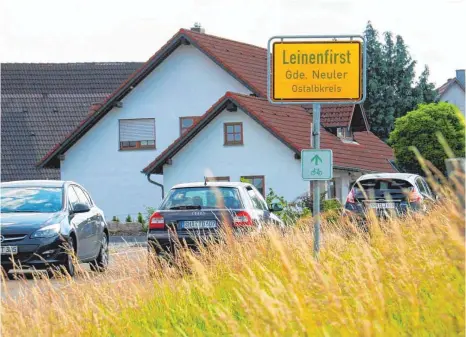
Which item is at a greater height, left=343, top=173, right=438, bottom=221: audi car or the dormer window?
the dormer window

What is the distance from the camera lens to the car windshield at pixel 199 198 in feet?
55.3

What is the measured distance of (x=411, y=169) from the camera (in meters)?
50.7

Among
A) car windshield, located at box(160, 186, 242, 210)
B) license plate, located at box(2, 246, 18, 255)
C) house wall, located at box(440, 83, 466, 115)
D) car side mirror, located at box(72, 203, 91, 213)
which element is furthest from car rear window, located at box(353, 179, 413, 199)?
house wall, located at box(440, 83, 466, 115)

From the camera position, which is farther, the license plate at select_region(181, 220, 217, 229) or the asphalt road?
the license plate at select_region(181, 220, 217, 229)

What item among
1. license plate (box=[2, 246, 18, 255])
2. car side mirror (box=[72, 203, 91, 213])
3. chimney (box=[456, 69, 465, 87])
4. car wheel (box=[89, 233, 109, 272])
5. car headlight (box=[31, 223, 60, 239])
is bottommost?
car wheel (box=[89, 233, 109, 272])

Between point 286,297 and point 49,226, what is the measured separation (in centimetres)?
1060

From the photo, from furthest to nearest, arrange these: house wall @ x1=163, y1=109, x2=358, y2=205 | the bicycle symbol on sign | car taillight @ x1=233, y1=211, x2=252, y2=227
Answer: house wall @ x1=163, y1=109, x2=358, y2=205
car taillight @ x1=233, y1=211, x2=252, y2=227
the bicycle symbol on sign

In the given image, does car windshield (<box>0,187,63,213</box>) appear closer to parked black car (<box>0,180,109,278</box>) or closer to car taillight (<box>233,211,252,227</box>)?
parked black car (<box>0,180,109,278</box>)

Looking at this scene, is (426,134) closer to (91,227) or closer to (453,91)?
(91,227)

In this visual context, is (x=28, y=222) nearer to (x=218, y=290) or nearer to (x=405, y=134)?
(x=218, y=290)

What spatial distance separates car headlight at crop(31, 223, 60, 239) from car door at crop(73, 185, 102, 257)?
140cm

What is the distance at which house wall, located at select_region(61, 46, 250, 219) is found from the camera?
48.7 metres

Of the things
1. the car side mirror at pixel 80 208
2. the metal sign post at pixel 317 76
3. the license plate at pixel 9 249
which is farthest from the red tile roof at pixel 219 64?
the metal sign post at pixel 317 76

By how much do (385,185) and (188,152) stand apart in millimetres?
22647
